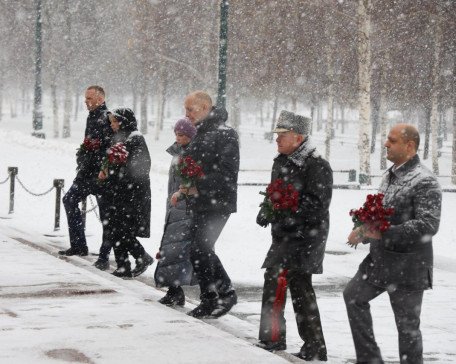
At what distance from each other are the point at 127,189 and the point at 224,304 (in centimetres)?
206

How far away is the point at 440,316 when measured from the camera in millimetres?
8180

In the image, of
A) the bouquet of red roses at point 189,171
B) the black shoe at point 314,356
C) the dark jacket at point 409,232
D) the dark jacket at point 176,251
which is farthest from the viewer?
the dark jacket at point 176,251

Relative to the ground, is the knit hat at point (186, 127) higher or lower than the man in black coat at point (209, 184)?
higher

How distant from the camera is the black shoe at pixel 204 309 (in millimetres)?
7559

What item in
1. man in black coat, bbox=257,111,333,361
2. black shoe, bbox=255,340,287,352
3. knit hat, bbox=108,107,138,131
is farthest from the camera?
knit hat, bbox=108,107,138,131

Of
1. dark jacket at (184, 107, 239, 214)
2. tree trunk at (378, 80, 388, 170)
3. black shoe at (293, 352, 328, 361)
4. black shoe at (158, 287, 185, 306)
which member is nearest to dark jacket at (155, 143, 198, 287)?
black shoe at (158, 287, 185, 306)

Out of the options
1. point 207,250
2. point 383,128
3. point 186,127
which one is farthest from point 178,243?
point 383,128

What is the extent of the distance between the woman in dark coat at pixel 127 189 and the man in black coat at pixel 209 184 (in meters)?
1.67

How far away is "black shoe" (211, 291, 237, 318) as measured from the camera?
7.57 metres

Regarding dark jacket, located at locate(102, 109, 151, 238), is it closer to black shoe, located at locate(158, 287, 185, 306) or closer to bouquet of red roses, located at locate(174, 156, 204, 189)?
black shoe, located at locate(158, 287, 185, 306)

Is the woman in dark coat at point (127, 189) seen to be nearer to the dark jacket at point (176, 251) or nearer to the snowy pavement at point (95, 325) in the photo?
the snowy pavement at point (95, 325)

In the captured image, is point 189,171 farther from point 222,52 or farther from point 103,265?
point 222,52

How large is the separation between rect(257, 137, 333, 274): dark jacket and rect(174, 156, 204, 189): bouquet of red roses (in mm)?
1212

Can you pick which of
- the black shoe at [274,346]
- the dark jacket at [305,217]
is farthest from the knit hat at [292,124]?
the black shoe at [274,346]
